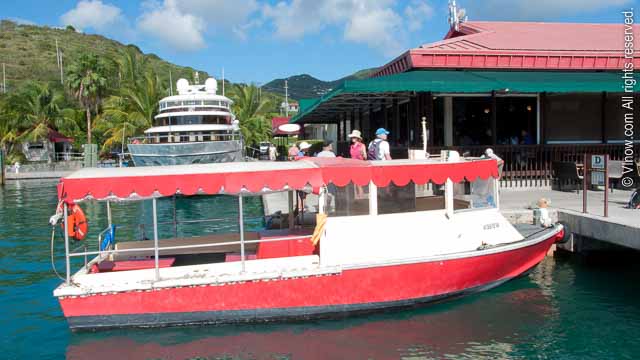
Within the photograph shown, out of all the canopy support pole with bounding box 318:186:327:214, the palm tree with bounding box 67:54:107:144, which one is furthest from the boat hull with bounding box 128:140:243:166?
the palm tree with bounding box 67:54:107:144

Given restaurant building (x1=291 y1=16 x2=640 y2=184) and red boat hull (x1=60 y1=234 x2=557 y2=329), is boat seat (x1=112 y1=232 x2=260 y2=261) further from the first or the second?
restaurant building (x1=291 y1=16 x2=640 y2=184)

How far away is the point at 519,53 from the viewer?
60.4ft

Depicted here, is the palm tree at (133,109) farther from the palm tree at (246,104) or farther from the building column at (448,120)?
the building column at (448,120)

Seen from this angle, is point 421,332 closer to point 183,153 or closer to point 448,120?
point 448,120

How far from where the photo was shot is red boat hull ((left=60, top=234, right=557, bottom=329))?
8.23m

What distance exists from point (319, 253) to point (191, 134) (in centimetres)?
2120

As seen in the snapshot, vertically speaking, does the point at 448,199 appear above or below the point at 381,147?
below

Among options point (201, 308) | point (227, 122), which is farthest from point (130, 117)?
point (201, 308)

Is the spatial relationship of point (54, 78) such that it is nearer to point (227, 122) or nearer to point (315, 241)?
point (227, 122)

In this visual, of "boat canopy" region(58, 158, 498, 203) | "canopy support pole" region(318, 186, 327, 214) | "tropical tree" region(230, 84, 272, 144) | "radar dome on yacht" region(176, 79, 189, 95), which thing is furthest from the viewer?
"tropical tree" region(230, 84, 272, 144)

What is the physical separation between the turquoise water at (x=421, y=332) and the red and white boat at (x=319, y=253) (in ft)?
0.89

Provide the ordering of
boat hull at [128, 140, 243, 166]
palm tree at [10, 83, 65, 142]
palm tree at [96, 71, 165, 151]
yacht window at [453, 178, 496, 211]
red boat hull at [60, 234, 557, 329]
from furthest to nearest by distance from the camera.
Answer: palm tree at [10, 83, 65, 142] < palm tree at [96, 71, 165, 151] < boat hull at [128, 140, 243, 166] < yacht window at [453, 178, 496, 211] < red boat hull at [60, 234, 557, 329]

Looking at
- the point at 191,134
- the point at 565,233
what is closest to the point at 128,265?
the point at 565,233

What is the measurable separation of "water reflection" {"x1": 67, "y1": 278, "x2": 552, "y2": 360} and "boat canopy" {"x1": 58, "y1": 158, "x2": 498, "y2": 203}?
6.87ft
